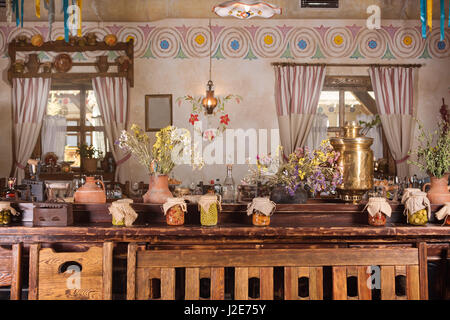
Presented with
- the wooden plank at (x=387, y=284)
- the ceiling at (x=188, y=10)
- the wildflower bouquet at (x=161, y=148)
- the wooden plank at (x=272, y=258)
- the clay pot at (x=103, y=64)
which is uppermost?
the ceiling at (x=188, y=10)

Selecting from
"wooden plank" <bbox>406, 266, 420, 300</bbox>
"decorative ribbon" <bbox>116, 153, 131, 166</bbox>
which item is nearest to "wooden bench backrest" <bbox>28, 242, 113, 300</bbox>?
"wooden plank" <bbox>406, 266, 420, 300</bbox>

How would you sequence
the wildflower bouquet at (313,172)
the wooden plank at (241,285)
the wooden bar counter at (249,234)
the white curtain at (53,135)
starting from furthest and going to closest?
the white curtain at (53,135) → the wildflower bouquet at (313,172) → the wooden bar counter at (249,234) → the wooden plank at (241,285)

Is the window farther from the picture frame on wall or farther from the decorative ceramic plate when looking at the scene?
the picture frame on wall

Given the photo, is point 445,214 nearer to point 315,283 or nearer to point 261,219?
point 261,219

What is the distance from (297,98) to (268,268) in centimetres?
557

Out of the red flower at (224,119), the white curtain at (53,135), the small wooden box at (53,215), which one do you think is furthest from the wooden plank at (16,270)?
the white curtain at (53,135)

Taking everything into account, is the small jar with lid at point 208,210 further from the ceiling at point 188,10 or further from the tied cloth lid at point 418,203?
the ceiling at point 188,10

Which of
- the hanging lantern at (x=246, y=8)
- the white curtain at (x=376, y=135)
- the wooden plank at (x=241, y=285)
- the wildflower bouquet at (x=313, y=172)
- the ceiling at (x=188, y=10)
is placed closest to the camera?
the wooden plank at (x=241, y=285)

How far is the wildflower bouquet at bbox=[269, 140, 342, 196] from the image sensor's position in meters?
2.58

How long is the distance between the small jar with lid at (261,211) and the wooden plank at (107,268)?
1002mm

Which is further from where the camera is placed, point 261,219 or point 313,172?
point 313,172

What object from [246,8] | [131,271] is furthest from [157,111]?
[131,271]

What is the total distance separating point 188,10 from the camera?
263 inches

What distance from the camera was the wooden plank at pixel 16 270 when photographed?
165 cm
